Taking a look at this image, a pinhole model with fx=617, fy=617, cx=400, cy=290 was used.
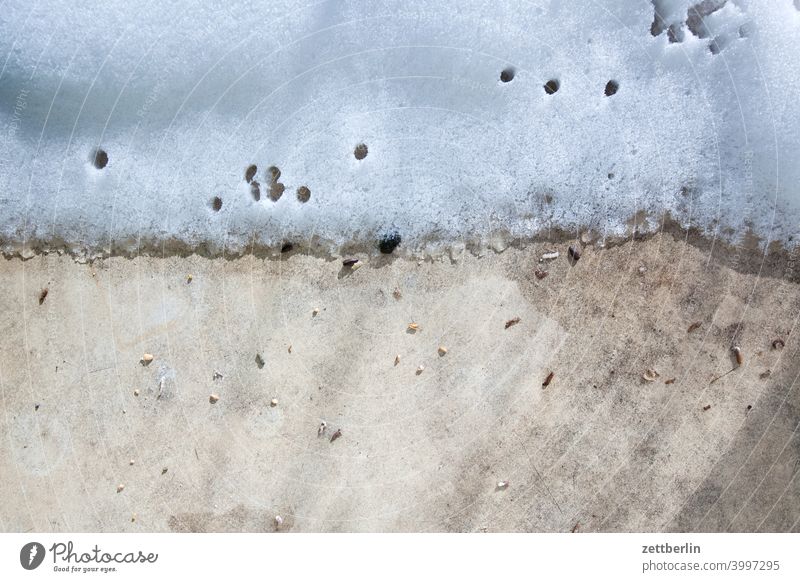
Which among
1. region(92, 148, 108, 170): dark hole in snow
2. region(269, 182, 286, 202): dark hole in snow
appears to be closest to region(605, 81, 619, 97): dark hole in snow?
region(269, 182, 286, 202): dark hole in snow

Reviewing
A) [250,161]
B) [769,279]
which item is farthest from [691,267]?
[250,161]

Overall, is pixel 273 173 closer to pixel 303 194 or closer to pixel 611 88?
pixel 303 194

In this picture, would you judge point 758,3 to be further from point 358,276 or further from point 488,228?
point 358,276

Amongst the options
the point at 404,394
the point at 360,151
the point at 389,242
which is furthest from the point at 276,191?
the point at 404,394
